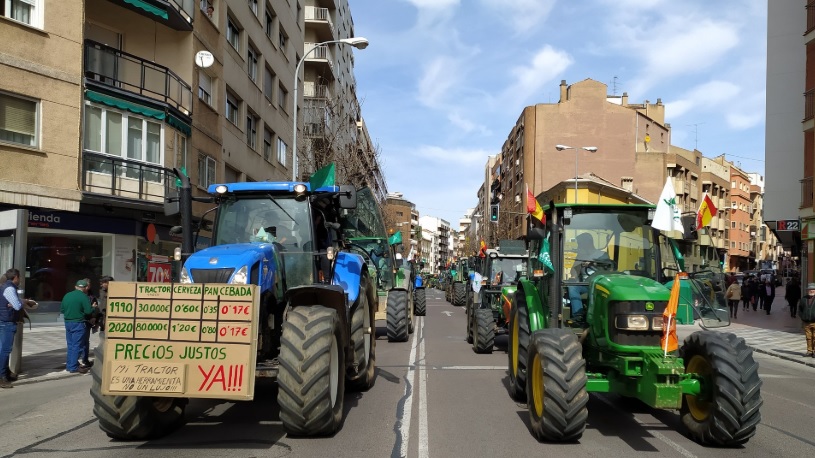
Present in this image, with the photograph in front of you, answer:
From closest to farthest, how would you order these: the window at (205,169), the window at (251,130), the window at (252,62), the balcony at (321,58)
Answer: the window at (205,169), the window at (252,62), the window at (251,130), the balcony at (321,58)

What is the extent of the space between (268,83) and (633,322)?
28.3 meters

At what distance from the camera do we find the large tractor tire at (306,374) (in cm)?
572

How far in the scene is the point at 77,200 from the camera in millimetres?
16609

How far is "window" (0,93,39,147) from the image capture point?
15.1 m

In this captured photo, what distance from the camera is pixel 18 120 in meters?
15.3

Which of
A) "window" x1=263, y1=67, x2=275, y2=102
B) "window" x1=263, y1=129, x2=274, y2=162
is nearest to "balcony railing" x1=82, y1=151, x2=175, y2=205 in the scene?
"window" x1=263, y1=129, x2=274, y2=162

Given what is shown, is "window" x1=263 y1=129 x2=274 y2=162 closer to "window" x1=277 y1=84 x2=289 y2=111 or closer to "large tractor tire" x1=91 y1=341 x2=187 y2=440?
"window" x1=277 y1=84 x2=289 y2=111

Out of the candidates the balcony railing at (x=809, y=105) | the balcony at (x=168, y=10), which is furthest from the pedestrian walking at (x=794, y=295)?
the balcony at (x=168, y=10)

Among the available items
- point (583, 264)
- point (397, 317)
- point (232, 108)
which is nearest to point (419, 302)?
point (397, 317)

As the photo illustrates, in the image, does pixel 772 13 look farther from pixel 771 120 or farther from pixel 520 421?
pixel 520 421

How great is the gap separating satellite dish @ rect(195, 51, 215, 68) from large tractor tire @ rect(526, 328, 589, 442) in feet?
59.7

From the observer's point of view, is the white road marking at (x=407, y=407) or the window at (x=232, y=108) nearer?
the white road marking at (x=407, y=407)

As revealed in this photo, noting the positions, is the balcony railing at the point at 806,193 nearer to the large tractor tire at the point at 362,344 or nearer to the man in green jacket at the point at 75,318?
the large tractor tire at the point at 362,344

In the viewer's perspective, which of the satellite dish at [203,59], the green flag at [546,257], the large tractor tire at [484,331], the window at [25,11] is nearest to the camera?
the green flag at [546,257]
